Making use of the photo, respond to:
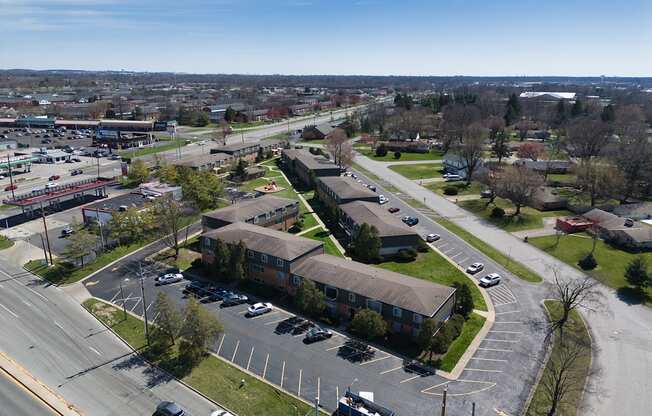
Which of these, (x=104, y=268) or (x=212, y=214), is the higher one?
(x=212, y=214)

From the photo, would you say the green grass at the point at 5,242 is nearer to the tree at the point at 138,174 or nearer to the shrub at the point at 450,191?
the tree at the point at 138,174

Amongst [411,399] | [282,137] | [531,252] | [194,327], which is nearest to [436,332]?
[411,399]

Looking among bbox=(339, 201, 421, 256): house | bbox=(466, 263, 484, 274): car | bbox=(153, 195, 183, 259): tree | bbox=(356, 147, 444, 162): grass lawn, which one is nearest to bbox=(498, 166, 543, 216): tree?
bbox=(466, 263, 484, 274): car

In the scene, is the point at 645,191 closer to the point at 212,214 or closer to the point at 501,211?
the point at 501,211

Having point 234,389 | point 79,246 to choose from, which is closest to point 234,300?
point 234,389

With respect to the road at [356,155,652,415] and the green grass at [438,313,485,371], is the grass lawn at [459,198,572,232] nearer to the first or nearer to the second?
the road at [356,155,652,415]

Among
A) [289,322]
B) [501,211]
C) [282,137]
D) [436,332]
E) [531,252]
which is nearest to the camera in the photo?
[436,332]

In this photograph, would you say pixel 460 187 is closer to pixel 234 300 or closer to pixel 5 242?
pixel 234 300
